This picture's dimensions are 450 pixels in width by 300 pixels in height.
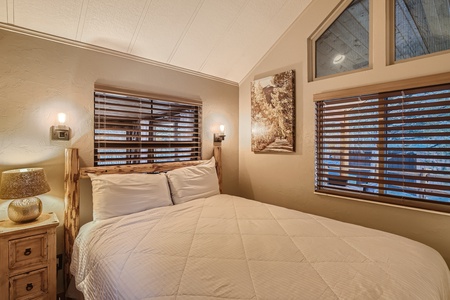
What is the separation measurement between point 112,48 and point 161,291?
2224 millimetres

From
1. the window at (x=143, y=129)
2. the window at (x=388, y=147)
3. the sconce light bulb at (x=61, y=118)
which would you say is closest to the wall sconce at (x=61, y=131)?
the sconce light bulb at (x=61, y=118)

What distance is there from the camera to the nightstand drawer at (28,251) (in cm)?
149

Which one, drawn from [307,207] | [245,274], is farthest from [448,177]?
[245,274]

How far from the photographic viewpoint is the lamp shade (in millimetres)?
1499

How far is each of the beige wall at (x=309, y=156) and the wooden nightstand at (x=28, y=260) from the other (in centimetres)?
231

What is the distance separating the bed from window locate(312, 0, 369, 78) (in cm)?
163

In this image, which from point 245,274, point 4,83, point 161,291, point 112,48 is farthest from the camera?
point 112,48

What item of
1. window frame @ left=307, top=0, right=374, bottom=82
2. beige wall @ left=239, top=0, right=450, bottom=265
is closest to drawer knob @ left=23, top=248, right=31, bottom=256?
beige wall @ left=239, top=0, right=450, bottom=265

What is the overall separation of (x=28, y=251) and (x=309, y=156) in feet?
8.67

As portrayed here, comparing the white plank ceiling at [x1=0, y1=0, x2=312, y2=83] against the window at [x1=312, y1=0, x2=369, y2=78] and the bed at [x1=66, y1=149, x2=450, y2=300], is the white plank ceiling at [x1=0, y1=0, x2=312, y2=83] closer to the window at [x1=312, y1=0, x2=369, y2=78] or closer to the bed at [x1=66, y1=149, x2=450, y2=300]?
the window at [x1=312, y1=0, x2=369, y2=78]

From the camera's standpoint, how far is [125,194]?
6.51 ft

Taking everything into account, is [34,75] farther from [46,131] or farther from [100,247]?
[100,247]

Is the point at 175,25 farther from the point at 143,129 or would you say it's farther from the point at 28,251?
the point at 28,251

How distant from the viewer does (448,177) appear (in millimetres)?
1736
